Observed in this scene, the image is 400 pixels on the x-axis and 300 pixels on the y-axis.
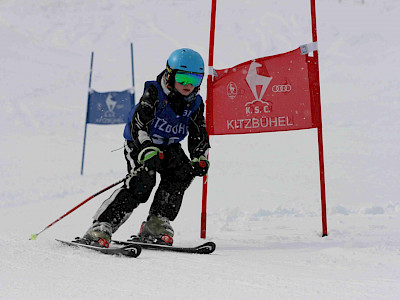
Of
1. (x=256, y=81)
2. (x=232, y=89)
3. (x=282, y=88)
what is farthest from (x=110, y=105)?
(x=282, y=88)

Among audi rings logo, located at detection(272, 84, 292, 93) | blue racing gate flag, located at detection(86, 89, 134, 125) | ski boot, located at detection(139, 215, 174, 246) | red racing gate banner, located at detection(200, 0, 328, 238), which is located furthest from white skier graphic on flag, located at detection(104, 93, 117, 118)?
ski boot, located at detection(139, 215, 174, 246)

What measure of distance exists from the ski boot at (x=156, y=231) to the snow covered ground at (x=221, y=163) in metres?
0.33

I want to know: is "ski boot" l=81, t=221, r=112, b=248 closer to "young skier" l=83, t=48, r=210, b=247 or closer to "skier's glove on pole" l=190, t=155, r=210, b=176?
"young skier" l=83, t=48, r=210, b=247

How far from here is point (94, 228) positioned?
131 inches

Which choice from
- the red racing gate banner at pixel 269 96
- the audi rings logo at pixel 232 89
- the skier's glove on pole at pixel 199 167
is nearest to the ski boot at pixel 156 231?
the skier's glove on pole at pixel 199 167

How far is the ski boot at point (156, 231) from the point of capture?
349 cm

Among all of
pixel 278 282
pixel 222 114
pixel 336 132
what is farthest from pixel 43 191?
pixel 336 132

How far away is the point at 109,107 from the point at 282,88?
6029mm

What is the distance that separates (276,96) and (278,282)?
217 cm

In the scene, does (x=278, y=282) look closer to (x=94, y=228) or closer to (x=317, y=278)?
(x=317, y=278)

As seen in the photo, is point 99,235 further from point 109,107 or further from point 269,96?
point 109,107

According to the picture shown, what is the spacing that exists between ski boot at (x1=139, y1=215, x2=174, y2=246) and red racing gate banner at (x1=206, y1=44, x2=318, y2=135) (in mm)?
1034

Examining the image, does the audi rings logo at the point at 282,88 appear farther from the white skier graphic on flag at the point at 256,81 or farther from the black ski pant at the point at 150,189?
the black ski pant at the point at 150,189

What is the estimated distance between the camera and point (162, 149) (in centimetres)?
366
